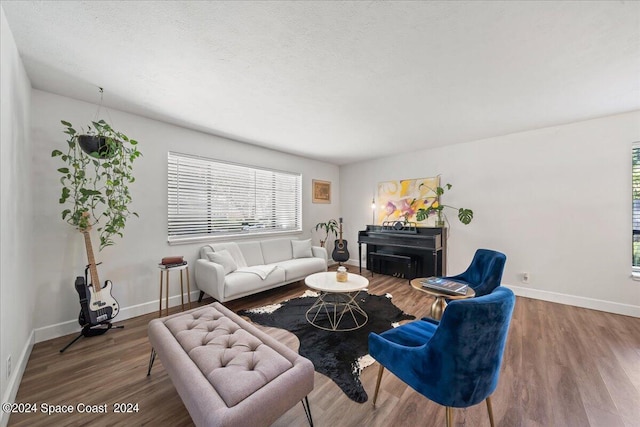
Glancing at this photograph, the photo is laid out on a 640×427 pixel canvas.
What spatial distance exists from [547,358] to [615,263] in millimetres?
2126

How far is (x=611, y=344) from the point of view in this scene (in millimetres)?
2244

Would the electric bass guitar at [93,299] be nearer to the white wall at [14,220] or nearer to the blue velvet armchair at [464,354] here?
the white wall at [14,220]

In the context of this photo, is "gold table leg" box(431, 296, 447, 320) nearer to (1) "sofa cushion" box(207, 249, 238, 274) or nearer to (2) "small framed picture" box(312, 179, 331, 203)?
(1) "sofa cushion" box(207, 249, 238, 274)

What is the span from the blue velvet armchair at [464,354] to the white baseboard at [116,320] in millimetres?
3183

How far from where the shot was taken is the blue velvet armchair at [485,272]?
94.1 inches

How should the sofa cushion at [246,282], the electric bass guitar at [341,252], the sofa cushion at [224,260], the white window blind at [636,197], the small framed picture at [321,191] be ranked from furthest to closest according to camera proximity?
the small framed picture at [321,191] < the electric bass guitar at [341,252] < the sofa cushion at [224,260] < the sofa cushion at [246,282] < the white window blind at [636,197]

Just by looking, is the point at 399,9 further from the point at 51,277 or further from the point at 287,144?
the point at 51,277

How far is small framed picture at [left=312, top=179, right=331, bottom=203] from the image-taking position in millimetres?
5387

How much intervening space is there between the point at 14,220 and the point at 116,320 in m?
1.60

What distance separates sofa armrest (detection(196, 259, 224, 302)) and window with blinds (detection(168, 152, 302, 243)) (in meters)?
0.49

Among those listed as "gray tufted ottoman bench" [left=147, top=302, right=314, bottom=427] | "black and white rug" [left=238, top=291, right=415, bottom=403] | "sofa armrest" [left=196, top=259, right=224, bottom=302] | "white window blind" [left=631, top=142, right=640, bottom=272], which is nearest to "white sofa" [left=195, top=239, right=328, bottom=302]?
"sofa armrest" [left=196, top=259, right=224, bottom=302]

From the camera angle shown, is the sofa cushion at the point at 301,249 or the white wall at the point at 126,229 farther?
the sofa cushion at the point at 301,249

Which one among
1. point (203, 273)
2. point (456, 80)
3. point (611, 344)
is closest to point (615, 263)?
point (611, 344)

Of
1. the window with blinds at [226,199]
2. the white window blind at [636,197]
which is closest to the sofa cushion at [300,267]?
the window with blinds at [226,199]
